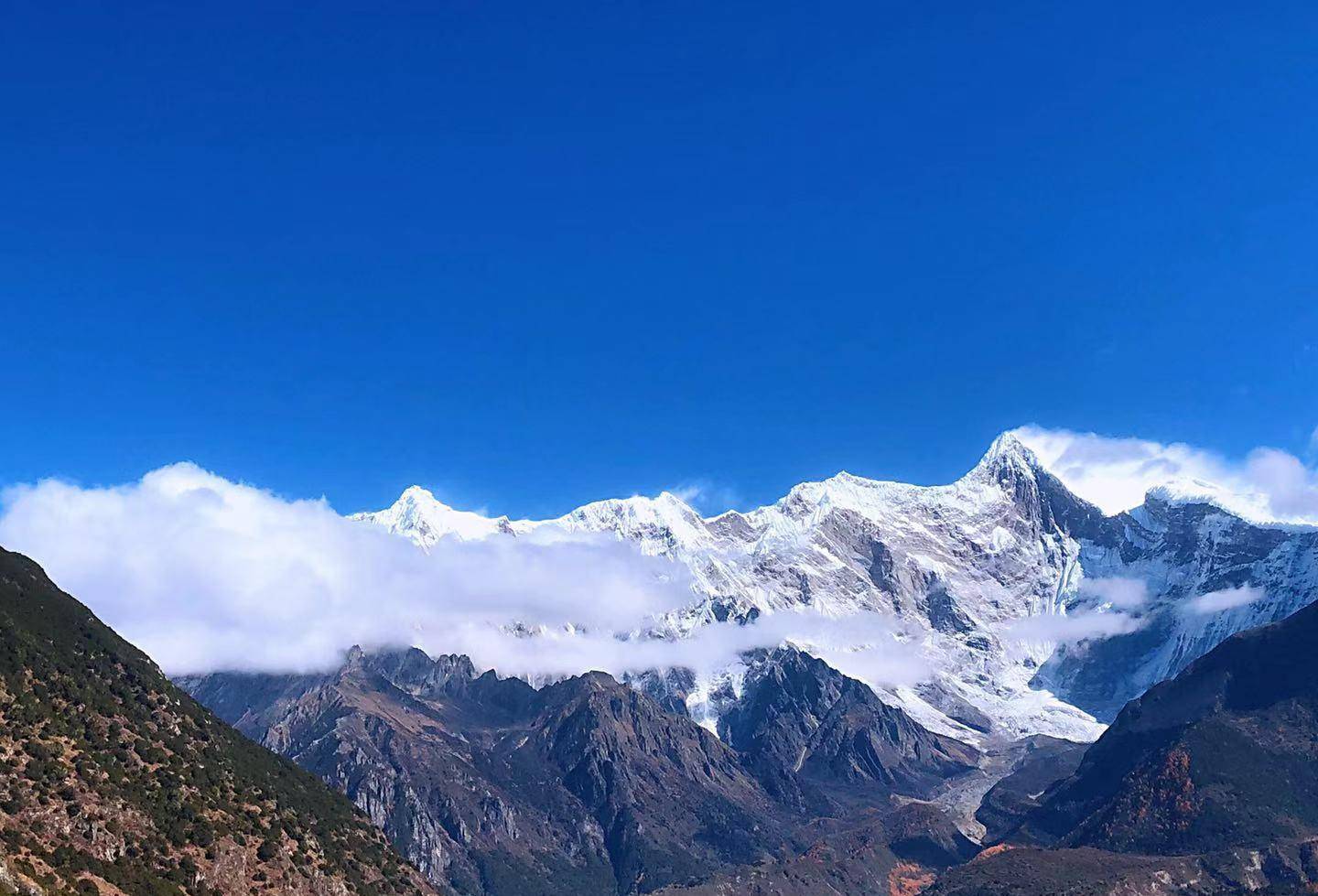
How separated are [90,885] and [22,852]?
1142 centimetres

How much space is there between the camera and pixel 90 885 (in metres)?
192

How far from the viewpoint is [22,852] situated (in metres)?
189
